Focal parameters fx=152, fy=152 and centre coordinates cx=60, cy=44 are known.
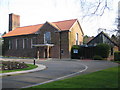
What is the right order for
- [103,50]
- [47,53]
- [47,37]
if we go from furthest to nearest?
[47,37]
[47,53]
[103,50]

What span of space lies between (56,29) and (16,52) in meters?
16.3

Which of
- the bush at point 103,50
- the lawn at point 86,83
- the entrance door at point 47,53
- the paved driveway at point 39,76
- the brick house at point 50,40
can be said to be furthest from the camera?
the entrance door at point 47,53

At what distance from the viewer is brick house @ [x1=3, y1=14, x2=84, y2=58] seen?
3666cm

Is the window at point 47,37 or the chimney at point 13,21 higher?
the chimney at point 13,21

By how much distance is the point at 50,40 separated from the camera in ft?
127

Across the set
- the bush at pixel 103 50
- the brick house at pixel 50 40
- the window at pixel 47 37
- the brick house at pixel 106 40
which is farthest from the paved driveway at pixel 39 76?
the window at pixel 47 37

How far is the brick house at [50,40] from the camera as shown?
120ft

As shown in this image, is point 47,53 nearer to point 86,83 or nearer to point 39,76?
point 39,76

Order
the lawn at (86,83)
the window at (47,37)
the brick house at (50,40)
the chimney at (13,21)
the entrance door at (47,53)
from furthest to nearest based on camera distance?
the chimney at (13,21) → the window at (47,37) → the entrance door at (47,53) → the brick house at (50,40) → the lawn at (86,83)

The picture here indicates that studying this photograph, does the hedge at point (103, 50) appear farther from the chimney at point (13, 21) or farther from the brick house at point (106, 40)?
the chimney at point (13, 21)

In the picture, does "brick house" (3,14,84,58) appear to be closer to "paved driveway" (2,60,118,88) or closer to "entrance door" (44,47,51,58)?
"entrance door" (44,47,51,58)

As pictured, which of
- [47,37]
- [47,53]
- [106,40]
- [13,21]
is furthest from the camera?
[13,21]

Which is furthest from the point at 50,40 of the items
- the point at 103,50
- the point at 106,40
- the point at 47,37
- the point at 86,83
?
the point at 86,83

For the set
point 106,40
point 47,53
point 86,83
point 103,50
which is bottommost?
point 86,83
